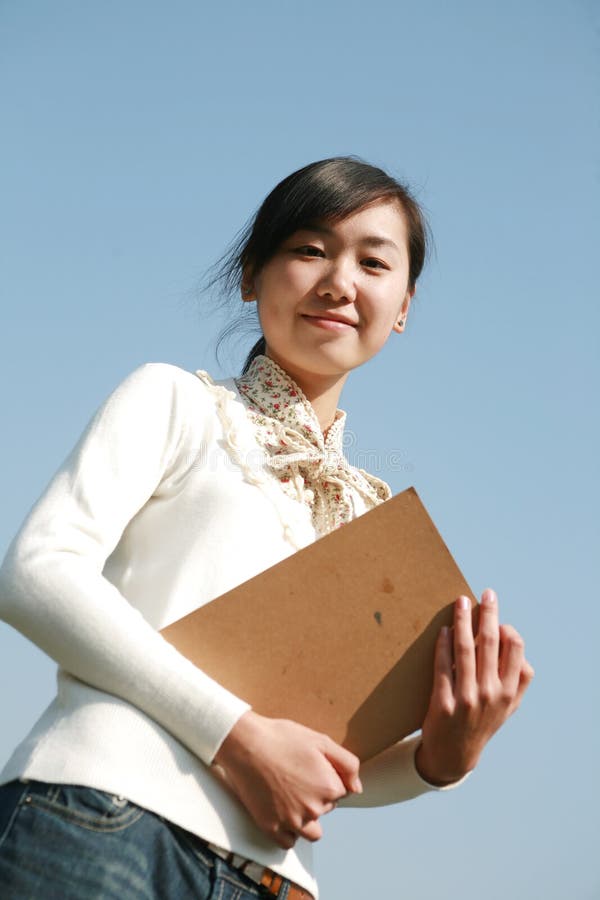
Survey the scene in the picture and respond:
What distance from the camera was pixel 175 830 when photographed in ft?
4.12

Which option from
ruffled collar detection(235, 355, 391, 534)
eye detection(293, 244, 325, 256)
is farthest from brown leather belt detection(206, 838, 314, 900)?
eye detection(293, 244, 325, 256)

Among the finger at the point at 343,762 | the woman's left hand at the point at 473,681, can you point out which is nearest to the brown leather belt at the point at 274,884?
the finger at the point at 343,762

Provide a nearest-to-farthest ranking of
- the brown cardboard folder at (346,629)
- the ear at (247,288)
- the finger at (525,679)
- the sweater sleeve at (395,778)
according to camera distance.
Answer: the brown cardboard folder at (346,629) → the finger at (525,679) → the sweater sleeve at (395,778) → the ear at (247,288)

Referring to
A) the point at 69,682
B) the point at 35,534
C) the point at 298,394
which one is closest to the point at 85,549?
the point at 35,534

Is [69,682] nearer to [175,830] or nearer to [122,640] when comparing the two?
[122,640]

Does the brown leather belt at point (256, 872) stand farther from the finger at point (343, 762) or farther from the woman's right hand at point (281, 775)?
the finger at point (343, 762)

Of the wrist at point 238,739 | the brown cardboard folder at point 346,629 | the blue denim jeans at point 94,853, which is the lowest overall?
the blue denim jeans at point 94,853

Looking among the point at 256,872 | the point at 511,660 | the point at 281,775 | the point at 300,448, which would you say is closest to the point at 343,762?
the point at 281,775

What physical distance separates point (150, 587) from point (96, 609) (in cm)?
22

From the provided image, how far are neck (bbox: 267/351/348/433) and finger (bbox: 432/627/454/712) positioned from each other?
687 mm

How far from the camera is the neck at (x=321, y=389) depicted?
1953 mm

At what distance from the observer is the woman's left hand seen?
1390 millimetres

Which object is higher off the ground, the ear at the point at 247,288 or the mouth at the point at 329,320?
the ear at the point at 247,288

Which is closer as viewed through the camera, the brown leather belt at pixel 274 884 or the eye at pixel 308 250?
the brown leather belt at pixel 274 884
